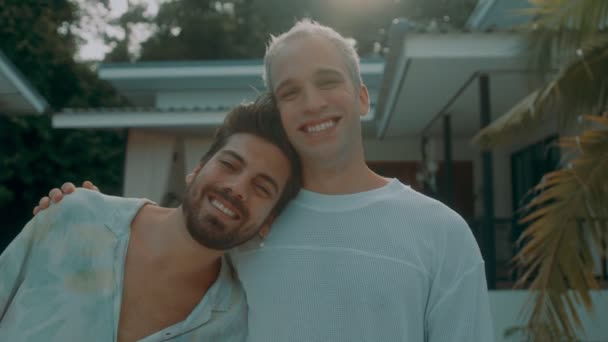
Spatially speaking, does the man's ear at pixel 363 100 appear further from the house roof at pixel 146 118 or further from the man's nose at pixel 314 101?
the house roof at pixel 146 118

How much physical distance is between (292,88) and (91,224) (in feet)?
2.97

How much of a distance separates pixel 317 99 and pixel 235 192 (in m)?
0.45

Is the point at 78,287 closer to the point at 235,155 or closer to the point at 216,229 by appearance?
the point at 216,229

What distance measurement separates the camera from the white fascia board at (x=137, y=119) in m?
10.6

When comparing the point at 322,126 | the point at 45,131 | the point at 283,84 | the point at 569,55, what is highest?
the point at 283,84

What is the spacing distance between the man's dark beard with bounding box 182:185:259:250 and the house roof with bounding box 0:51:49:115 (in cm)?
865

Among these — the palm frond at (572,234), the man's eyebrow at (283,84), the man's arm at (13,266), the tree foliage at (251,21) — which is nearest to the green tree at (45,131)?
the tree foliage at (251,21)

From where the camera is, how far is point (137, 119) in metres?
10.7

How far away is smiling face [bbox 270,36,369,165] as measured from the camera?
214 cm

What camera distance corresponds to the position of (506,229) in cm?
1068

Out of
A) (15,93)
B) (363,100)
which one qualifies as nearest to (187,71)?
(15,93)

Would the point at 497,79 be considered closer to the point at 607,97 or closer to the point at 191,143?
the point at 607,97

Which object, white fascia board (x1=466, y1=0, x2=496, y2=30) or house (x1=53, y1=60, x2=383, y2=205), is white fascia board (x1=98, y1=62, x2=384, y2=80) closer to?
house (x1=53, y1=60, x2=383, y2=205)

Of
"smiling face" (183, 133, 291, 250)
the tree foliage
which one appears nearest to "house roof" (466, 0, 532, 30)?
"smiling face" (183, 133, 291, 250)
